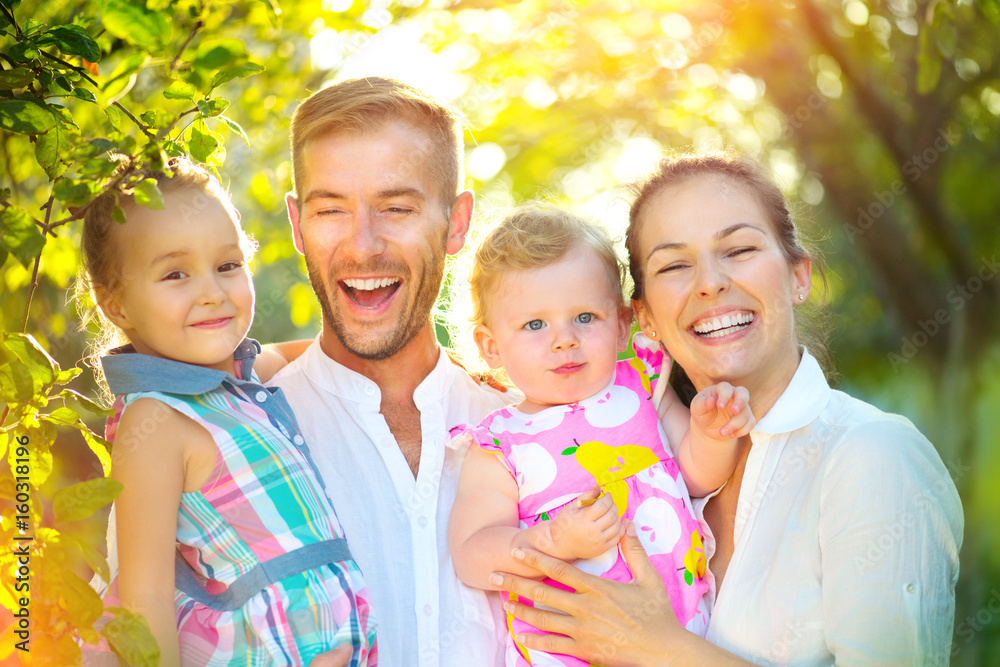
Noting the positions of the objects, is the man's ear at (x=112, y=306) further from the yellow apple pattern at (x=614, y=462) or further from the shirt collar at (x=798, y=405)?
the shirt collar at (x=798, y=405)

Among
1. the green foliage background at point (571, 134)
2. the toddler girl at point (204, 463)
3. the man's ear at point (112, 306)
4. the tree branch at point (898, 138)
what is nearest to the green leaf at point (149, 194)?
the green foliage background at point (571, 134)

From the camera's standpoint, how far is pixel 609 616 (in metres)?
2.11

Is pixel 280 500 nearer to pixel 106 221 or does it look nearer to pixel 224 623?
pixel 224 623

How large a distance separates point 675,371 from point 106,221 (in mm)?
1646

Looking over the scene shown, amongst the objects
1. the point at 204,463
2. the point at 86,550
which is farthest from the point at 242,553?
the point at 86,550

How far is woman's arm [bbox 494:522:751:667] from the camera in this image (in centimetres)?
206

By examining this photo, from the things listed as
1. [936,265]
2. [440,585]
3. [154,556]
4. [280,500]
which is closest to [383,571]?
[440,585]

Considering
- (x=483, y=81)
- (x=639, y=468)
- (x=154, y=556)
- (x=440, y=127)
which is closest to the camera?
(x=154, y=556)

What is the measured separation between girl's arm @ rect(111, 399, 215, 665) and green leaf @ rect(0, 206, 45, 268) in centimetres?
66

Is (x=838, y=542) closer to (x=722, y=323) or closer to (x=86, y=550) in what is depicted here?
(x=722, y=323)

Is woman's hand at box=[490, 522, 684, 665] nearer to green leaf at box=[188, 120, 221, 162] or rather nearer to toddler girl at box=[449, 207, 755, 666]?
toddler girl at box=[449, 207, 755, 666]

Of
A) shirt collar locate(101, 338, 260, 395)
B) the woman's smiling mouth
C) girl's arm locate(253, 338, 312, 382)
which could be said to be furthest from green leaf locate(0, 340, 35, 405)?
the woman's smiling mouth

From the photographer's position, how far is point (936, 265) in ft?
16.4

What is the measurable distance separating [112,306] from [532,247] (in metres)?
1.14
